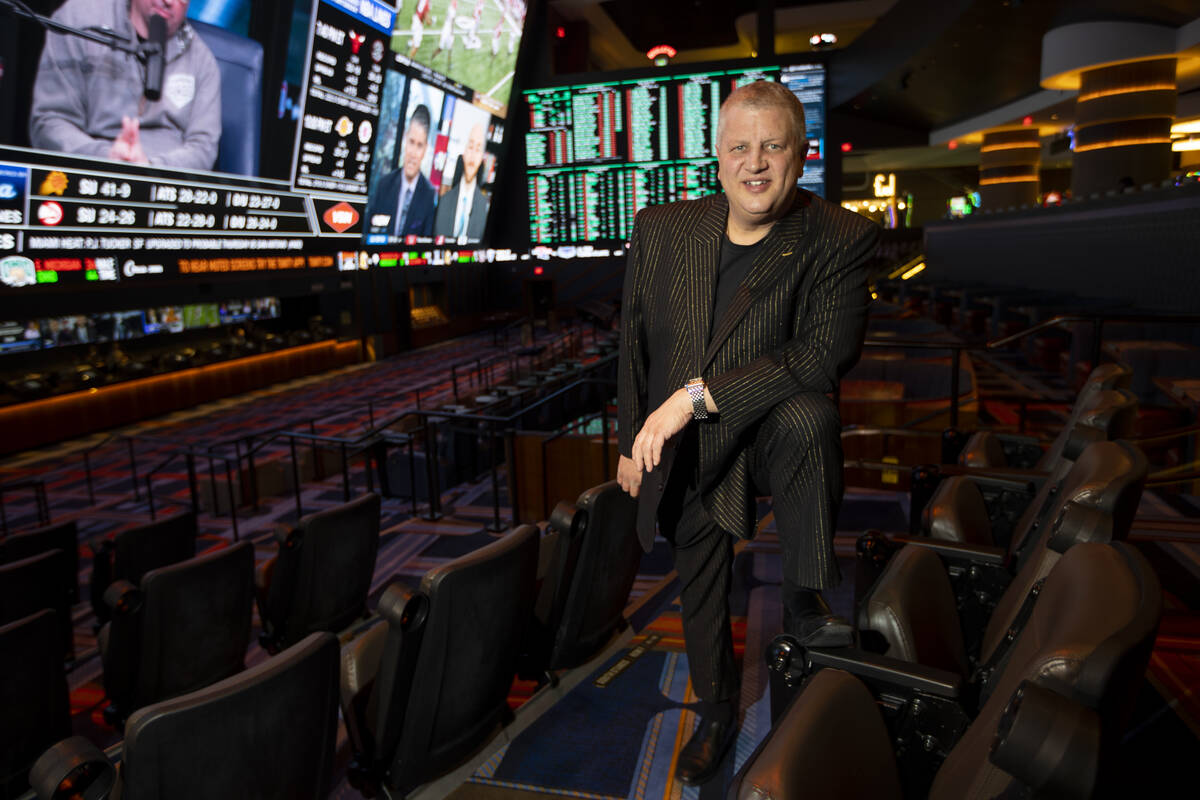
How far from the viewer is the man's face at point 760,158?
146cm

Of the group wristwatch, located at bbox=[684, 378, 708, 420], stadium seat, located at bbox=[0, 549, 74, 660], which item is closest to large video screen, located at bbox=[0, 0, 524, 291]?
stadium seat, located at bbox=[0, 549, 74, 660]

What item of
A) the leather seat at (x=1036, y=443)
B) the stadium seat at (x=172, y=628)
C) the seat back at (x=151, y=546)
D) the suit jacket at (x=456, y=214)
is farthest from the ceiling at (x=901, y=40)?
the stadium seat at (x=172, y=628)

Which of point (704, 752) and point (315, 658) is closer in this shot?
point (315, 658)

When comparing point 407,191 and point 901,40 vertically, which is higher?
point 901,40

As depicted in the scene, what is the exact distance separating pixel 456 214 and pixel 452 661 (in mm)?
17544

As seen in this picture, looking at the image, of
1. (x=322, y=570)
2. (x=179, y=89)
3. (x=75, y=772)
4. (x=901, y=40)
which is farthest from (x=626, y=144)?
(x=75, y=772)

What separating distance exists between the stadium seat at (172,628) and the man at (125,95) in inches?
297

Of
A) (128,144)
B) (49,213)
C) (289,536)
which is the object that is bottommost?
(289,536)

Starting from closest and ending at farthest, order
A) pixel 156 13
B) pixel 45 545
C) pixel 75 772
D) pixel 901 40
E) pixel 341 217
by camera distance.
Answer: pixel 75 772, pixel 45 545, pixel 156 13, pixel 901 40, pixel 341 217

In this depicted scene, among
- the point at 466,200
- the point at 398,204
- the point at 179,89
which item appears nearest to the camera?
the point at 179,89

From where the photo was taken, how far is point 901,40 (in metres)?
13.6

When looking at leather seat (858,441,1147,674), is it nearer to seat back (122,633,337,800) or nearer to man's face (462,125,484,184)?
seat back (122,633,337,800)

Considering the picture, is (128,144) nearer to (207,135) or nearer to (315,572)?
(207,135)

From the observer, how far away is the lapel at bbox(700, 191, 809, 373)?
61.9 inches
